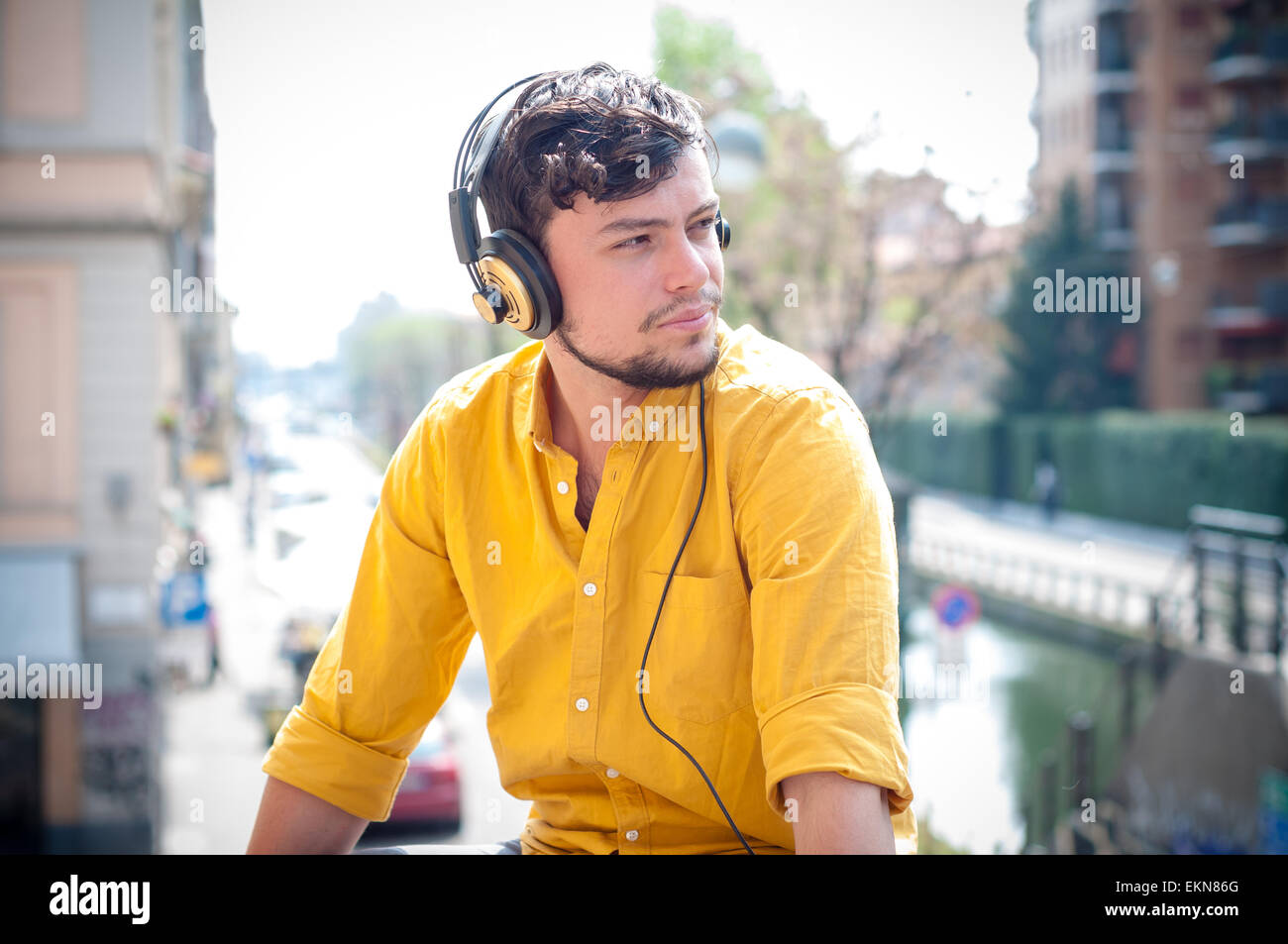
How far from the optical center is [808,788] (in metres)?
0.82

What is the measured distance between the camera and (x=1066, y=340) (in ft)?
53.8

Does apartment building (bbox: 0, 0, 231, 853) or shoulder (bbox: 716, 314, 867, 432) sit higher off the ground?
apartment building (bbox: 0, 0, 231, 853)

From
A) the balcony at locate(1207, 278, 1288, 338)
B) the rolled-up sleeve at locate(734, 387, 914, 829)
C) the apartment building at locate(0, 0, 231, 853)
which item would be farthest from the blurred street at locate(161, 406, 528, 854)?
the balcony at locate(1207, 278, 1288, 338)

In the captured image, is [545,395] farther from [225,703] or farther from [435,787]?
Result: [225,703]

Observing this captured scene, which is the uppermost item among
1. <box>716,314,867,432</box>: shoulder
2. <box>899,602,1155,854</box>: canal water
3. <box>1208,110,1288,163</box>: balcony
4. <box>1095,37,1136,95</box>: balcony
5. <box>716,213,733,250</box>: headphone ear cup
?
<box>1095,37,1136,95</box>: balcony

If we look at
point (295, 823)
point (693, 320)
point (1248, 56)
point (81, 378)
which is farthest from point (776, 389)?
point (1248, 56)

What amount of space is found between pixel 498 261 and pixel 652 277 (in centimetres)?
17

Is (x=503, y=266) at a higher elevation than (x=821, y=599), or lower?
higher

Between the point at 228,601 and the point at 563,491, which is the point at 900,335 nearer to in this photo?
the point at 228,601

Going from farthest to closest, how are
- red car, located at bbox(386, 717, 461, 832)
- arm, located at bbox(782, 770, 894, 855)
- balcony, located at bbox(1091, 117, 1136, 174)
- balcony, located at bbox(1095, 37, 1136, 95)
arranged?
balcony, located at bbox(1091, 117, 1136, 174), balcony, located at bbox(1095, 37, 1136, 95), red car, located at bbox(386, 717, 461, 832), arm, located at bbox(782, 770, 894, 855)

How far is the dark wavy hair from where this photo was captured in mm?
976

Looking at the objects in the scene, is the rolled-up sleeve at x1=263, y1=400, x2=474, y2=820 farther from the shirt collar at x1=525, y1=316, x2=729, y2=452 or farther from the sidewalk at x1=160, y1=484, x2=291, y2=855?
the sidewalk at x1=160, y1=484, x2=291, y2=855

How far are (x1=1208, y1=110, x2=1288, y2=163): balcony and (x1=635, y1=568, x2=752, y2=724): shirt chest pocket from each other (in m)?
17.6

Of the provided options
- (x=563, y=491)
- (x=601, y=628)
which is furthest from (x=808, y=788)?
(x=563, y=491)
